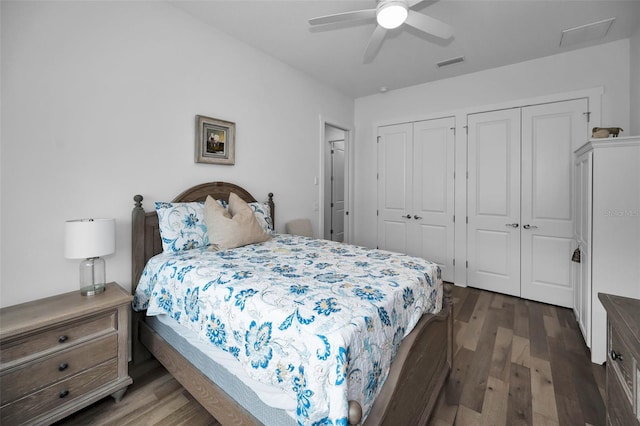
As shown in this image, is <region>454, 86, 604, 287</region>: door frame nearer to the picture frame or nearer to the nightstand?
the picture frame

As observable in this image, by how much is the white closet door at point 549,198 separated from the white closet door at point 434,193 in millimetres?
812

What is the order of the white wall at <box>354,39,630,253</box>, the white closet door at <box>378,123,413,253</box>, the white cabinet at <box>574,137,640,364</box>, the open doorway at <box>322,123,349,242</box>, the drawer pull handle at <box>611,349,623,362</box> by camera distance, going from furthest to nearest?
1. the open doorway at <box>322,123,349,242</box>
2. the white closet door at <box>378,123,413,253</box>
3. the white wall at <box>354,39,630,253</box>
4. the white cabinet at <box>574,137,640,364</box>
5. the drawer pull handle at <box>611,349,623,362</box>

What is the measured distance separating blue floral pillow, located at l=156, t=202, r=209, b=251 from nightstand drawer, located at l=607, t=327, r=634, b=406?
227 centimetres

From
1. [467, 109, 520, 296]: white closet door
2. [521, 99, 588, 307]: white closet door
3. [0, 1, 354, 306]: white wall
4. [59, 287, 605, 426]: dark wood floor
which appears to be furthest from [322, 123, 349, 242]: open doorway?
[59, 287, 605, 426]: dark wood floor

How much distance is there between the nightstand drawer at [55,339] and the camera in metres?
1.34

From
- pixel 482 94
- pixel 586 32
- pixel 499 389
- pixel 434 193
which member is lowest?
pixel 499 389

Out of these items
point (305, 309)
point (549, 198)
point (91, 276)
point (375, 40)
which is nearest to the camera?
point (305, 309)

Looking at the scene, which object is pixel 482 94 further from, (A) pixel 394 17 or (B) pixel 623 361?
(B) pixel 623 361

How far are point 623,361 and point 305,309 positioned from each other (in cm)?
104

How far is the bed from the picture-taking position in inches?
37.9

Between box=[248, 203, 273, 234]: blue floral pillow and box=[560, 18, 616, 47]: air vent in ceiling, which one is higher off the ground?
box=[560, 18, 616, 47]: air vent in ceiling

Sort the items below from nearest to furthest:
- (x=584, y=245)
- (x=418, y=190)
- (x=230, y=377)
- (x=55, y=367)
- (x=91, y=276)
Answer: (x=230, y=377) → (x=55, y=367) → (x=91, y=276) → (x=584, y=245) → (x=418, y=190)

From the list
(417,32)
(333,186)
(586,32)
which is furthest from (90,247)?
(586,32)

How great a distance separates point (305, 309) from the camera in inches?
44.0
